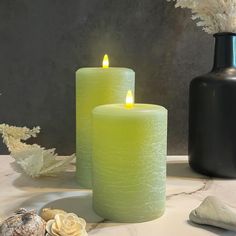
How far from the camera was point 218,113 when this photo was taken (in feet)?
2.34

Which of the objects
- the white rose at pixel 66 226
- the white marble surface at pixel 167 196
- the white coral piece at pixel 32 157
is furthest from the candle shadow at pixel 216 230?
the white coral piece at pixel 32 157

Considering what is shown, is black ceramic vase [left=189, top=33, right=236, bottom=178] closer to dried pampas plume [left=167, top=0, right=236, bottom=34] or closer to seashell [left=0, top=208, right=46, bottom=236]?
dried pampas plume [left=167, top=0, right=236, bottom=34]

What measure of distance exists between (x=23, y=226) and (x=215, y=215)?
0.77ft

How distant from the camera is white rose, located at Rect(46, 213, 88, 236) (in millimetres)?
475

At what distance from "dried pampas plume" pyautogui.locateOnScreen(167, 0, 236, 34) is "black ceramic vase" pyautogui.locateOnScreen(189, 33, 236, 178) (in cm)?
2

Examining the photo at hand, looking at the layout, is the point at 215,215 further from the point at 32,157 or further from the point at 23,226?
the point at 32,157

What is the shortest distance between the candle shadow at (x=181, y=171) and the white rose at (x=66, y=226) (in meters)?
0.30

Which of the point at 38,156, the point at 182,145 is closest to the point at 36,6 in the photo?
the point at 38,156

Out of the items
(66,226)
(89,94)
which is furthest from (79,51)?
(66,226)

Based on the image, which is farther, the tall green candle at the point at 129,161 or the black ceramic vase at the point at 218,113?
the black ceramic vase at the point at 218,113

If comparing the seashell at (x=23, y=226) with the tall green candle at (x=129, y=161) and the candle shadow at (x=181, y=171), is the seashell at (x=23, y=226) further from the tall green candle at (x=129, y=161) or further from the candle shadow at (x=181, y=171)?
the candle shadow at (x=181, y=171)

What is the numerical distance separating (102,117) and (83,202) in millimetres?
146

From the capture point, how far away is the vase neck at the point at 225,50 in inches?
28.5

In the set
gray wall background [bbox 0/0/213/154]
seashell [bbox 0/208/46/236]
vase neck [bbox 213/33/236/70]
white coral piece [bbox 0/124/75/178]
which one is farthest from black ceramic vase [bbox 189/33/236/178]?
seashell [bbox 0/208/46/236]
